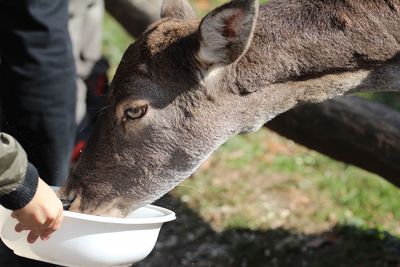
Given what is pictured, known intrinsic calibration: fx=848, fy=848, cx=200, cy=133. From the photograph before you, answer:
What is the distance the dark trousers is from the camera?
3896 millimetres

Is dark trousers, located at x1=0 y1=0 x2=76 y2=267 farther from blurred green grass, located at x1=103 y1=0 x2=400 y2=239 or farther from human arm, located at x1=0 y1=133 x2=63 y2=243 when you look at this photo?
blurred green grass, located at x1=103 y1=0 x2=400 y2=239

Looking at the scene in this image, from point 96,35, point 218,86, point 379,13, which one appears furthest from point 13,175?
point 96,35

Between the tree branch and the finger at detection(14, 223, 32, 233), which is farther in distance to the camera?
the tree branch

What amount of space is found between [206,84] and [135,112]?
313 millimetres

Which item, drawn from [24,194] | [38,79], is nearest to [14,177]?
[24,194]

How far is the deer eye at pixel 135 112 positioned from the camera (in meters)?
3.45

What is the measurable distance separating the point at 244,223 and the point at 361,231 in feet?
2.27

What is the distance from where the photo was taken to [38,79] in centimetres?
396

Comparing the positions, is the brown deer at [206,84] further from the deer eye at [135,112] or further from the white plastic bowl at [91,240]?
the white plastic bowl at [91,240]

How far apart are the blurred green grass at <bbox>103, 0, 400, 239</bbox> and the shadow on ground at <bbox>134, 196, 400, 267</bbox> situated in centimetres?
11

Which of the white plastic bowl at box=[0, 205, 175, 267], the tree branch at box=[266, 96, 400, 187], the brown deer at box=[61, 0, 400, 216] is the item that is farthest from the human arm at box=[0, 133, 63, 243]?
the tree branch at box=[266, 96, 400, 187]

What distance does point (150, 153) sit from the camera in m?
3.51

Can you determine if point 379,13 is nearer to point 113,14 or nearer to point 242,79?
point 242,79

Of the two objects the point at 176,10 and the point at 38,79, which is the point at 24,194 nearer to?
the point at 38,79
